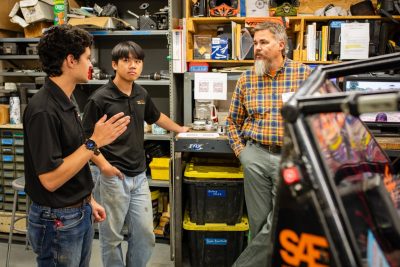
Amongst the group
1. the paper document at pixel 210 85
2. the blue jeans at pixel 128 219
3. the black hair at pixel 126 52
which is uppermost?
the black hair at pixel 126 52

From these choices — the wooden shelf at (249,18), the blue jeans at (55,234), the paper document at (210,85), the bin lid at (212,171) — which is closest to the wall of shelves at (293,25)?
the wooden shelf at (249,18)

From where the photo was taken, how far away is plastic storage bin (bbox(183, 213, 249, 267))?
2.72 metres

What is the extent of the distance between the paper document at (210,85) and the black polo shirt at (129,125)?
0.83 metres

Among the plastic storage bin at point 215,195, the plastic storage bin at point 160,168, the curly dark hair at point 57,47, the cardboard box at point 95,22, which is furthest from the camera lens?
the plastic storage bin at point 160,168

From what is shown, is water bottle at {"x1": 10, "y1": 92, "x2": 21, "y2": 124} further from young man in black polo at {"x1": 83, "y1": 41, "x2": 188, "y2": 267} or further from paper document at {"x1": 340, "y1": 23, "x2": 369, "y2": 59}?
paper document at {"x1": 340, "y1": 23, "x2": 369, "y2": 59}

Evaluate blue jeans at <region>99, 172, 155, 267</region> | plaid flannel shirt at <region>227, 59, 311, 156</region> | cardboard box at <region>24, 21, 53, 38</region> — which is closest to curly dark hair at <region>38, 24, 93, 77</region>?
blue jeans at <region>99, 172, 155, 267</region>

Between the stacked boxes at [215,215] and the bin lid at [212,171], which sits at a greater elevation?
the bin lid at [212,171]

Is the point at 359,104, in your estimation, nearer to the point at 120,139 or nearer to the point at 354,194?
the point at 354,194

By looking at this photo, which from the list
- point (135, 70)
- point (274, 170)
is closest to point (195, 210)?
point (274, 170)

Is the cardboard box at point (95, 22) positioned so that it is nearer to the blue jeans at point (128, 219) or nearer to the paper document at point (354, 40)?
the blue jeans at point (128, 219)

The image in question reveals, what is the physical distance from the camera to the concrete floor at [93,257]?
2854mm

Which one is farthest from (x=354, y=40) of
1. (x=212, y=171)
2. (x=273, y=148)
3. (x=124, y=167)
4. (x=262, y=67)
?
(x=124, y=167)

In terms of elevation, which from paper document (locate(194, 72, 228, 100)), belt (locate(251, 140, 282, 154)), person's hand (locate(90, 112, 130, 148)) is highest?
paper document (locate(194, 72, 228, 100))

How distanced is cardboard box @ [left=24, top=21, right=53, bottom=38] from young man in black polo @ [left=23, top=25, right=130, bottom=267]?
6.80 ft
